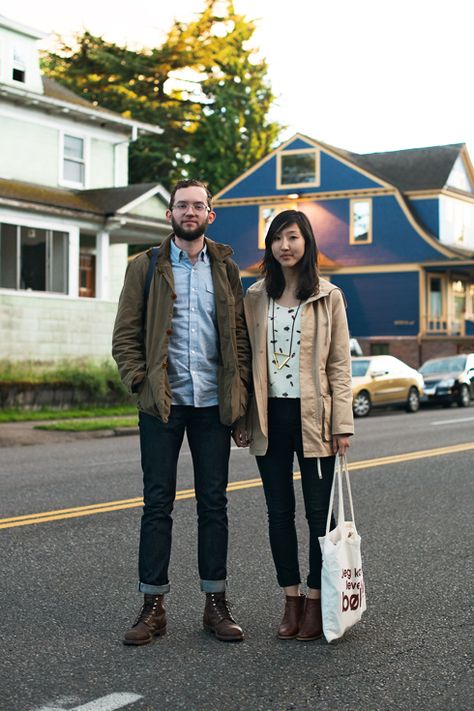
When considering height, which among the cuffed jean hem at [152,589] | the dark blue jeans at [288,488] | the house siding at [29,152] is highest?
the house siding at [29,152]

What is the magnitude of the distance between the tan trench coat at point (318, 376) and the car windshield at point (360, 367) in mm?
20984

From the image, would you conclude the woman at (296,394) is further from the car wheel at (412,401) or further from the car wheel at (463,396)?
the car wheel at (463,396)

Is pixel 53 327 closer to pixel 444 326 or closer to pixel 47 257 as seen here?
pixel 47 257

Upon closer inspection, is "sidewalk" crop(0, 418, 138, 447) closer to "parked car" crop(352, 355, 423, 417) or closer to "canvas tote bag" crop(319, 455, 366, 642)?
"parked car" crop(352, 355, 423, 417)

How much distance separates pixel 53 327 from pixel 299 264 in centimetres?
2092

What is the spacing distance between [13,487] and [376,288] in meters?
36.5

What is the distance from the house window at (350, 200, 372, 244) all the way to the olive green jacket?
4173 centimetres

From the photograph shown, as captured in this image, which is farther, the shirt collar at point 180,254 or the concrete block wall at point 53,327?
the concrete block wall at point 53,327

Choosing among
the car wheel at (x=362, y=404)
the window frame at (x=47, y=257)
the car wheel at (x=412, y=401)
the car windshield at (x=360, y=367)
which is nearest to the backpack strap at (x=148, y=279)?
the car wheel at (x=362, y=404)

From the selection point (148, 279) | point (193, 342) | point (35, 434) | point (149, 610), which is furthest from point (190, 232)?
point (35, 434)

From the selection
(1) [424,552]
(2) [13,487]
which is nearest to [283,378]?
(1) [424,552]

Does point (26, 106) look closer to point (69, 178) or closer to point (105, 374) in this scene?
point (69, 178)

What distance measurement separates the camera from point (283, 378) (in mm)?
5461

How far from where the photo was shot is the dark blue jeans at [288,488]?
5.45 meters
